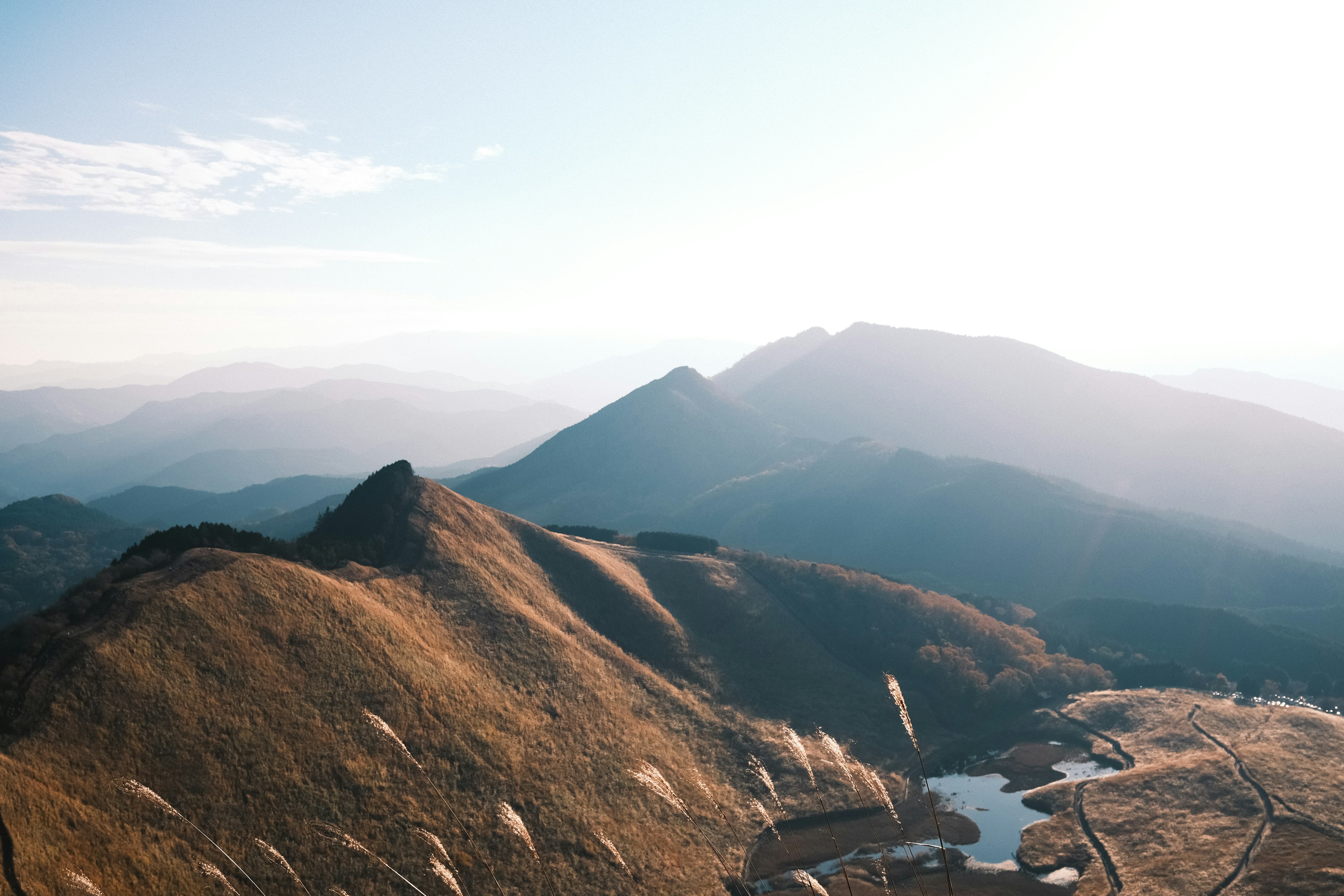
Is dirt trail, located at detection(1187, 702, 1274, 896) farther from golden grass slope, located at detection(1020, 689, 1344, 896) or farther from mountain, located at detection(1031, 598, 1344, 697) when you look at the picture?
mountain, located at detection(1031, 598, 1344, 697)

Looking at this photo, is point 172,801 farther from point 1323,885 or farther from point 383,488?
point 1323,885

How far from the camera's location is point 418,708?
54406 mm

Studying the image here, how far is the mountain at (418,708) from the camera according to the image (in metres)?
37.6

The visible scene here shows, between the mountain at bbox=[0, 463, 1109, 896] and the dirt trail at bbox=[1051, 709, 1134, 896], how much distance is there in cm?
944

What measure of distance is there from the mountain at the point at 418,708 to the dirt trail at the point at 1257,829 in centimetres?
2207

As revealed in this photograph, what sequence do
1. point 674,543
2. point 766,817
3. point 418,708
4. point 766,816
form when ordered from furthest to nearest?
1. point 674,543
2. point 418,708
3. point 766,816
4. point 766,817

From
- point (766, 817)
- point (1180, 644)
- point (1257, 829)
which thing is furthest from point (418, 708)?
point (1180, 644)

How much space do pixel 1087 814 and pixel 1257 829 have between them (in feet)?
42.2

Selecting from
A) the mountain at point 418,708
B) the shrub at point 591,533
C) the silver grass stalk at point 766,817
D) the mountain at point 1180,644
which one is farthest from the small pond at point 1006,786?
the shrub at point 591,533

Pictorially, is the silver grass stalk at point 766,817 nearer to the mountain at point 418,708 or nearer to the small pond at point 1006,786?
the mountain at point 418,708

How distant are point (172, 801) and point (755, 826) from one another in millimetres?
47675

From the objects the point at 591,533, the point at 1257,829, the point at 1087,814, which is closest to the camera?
the point at 1257,829

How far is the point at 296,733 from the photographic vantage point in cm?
4559

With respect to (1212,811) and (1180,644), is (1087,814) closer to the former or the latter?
(1212,811)
